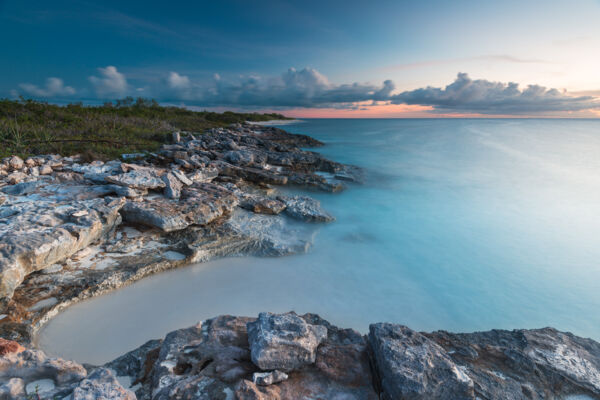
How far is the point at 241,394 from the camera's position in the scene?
1.95 metres

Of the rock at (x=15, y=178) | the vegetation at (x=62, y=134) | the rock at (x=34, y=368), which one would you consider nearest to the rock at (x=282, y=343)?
the rock at (x=34, y=368)

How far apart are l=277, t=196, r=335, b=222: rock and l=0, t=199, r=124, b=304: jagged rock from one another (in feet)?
13.8

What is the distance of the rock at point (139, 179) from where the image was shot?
239 inches

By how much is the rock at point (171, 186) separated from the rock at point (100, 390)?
4.87 metres

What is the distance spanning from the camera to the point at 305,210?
786cm

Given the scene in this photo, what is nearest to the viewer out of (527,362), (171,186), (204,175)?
(527,362)

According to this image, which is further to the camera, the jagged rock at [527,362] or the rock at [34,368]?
the jagged rock at [527,362]

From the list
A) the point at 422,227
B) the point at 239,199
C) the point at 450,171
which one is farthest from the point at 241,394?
the point at 450,171

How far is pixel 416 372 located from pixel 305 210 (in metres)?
5.90

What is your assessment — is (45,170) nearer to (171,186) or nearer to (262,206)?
(171,186)

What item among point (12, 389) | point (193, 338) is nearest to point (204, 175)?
point (193, 338)

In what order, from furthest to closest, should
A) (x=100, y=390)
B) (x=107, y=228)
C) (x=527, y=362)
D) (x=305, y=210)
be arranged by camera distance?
(x=305, y=210)
(x=107, y=228)
(x=527, y=362)
(x=100, y=390)

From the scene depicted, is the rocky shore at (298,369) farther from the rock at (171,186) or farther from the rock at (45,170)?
the rock at (45,170)

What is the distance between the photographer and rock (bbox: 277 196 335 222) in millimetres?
7664
